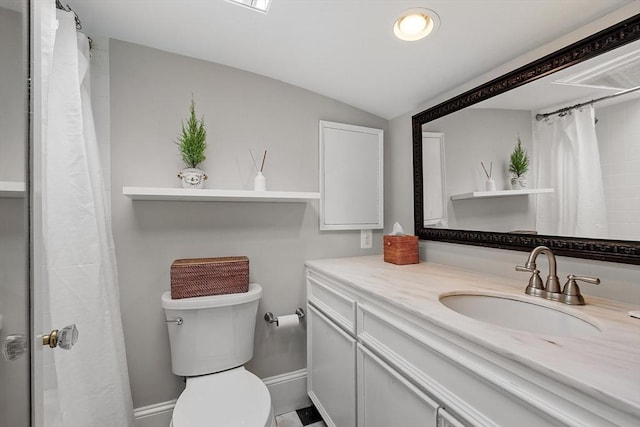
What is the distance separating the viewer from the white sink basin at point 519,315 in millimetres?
865

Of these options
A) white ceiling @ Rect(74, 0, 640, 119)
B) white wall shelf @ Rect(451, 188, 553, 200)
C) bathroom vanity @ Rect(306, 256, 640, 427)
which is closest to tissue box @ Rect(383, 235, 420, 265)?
bathroom vanity @ Rect(306, 256, 640, 427)

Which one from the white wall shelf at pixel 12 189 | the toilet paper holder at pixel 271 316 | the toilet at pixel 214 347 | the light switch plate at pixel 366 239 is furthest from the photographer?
the light switch plate at pixel 366 239

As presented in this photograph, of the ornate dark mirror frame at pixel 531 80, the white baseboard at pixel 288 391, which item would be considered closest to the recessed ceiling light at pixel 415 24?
the ornate dark mirror frame at pixel 531 80

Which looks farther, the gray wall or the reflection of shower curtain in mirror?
the gray wall

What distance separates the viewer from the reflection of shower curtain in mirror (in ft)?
3.17

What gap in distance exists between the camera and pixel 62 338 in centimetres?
68

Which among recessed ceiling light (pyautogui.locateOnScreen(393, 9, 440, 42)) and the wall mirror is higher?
recessed ceiling light (pyautogui.locateOnScreen(393, 9, 440, 42))

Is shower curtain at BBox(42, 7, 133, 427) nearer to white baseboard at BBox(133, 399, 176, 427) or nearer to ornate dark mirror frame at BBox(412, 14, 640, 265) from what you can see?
white baseboard at BBox(133, 399, 176, 427)

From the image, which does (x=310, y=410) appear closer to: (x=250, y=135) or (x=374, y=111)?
(x=250, y=135)

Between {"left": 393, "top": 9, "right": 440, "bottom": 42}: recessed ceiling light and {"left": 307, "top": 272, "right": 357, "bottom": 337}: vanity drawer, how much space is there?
1144 mm

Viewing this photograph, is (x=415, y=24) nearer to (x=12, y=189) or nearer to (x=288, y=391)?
(x=12, y=189)

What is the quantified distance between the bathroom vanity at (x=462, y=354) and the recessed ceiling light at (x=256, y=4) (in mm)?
1192

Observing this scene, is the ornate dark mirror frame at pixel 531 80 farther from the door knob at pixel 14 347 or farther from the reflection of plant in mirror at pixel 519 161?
the door knob at pixel 14 347

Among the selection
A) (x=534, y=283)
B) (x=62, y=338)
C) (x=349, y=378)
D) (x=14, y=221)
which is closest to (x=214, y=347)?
(x=349, y=378)
